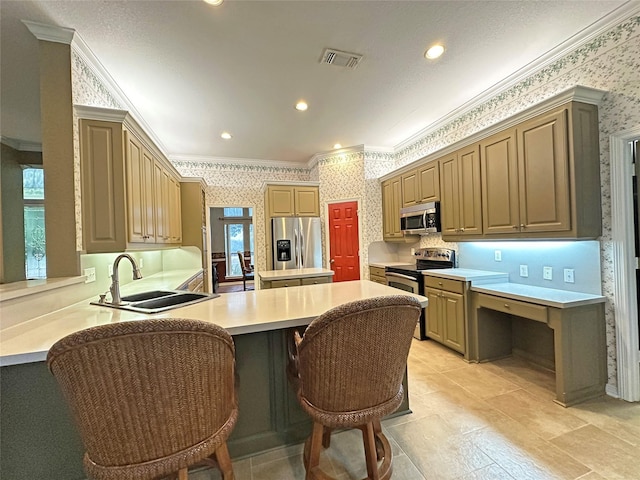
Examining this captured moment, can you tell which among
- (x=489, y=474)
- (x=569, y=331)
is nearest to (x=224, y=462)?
(x=489, y=474)

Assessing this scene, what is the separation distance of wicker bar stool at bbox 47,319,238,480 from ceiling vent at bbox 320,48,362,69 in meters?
2.49

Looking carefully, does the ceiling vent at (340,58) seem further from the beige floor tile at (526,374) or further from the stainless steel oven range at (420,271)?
the beige floor tile at (526,374)

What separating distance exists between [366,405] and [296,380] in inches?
15.4

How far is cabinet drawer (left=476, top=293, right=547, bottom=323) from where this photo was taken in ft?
7.24

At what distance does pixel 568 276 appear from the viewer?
242 centimetres

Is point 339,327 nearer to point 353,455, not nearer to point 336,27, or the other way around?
point 353,455

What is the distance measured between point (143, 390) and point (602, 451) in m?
2.50

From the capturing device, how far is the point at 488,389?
232cm

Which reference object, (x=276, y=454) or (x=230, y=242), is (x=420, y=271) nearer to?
(x=276, y=454)

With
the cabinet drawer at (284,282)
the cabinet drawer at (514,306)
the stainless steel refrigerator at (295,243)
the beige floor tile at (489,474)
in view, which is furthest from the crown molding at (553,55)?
the beige floor tile at (489,474)

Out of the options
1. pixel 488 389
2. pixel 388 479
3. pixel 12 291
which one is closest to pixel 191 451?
pixel 388 479

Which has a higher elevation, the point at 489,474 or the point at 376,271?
the point at 376,271

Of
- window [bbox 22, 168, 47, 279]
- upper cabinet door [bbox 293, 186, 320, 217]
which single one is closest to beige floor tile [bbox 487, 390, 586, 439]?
upper cabinet door [bbox 293, 186, 320, 217]

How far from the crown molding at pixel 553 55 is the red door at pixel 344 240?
2.02 meters
